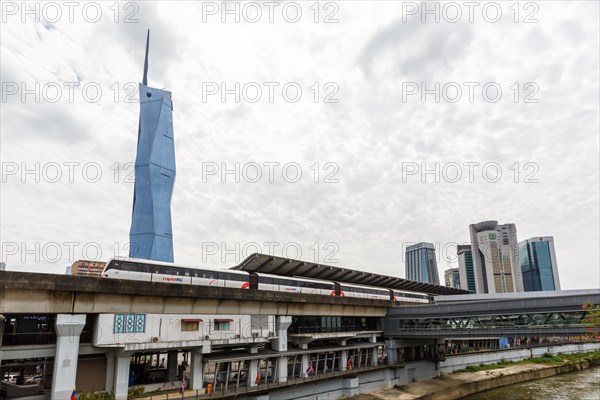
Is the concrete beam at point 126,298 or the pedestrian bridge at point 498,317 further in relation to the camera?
the pedestrian bridge at point 498,317

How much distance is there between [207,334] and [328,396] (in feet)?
52.7

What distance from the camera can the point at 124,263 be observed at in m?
31.3

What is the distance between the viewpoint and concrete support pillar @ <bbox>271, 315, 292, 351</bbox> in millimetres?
34869

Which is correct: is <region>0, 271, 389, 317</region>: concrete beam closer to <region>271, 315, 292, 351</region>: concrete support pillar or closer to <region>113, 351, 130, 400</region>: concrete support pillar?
<region>271, 315, 292, 351</region>: concrete support pillar

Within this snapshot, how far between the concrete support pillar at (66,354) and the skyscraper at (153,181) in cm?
4285

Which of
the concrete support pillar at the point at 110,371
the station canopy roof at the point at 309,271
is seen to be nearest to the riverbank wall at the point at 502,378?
the station canopy roof at the point at 309,271

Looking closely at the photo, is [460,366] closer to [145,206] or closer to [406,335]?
[406,335]

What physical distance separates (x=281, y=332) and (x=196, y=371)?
885 centimetres

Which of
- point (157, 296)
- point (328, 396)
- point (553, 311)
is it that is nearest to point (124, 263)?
point (157, 296)

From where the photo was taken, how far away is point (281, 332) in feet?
116

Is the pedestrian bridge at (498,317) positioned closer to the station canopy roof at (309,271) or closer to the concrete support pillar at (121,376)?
the station canopy roof at (309,271)

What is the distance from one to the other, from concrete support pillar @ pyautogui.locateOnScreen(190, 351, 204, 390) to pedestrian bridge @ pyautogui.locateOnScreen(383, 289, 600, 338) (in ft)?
88.4

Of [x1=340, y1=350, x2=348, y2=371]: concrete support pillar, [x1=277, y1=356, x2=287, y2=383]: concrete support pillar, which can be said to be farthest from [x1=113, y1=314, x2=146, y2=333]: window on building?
[x1=340, y1=350, x2=348, y2=371]: concrete support pillar

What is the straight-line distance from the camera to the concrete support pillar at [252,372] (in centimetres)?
3150
